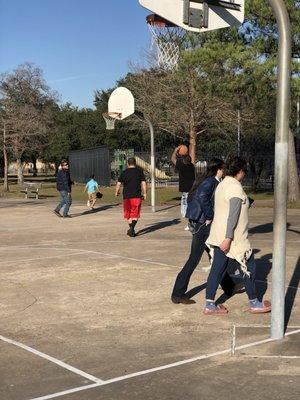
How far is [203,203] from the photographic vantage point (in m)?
6.57

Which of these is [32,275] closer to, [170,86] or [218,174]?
[218,174]

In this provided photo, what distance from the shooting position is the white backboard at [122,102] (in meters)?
21.6

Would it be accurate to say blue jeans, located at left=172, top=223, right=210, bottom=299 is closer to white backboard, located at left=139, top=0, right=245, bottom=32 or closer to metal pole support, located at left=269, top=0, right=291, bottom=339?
metal pole support, located at left=269, top=0, right=291, bottom=339

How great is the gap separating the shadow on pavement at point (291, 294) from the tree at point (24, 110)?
35.3 meters

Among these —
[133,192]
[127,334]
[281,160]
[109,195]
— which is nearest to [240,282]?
[127,334]

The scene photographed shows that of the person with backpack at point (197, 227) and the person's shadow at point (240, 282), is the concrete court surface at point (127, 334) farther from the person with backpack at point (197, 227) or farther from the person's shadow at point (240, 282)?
the person with backpack at point (197, 227)

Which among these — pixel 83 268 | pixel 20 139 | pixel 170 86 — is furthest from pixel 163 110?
pixel 83 268

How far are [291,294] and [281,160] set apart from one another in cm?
255

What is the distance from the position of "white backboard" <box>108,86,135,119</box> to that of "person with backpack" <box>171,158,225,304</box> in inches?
599

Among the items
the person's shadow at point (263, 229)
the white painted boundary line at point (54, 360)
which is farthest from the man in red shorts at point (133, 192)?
the white painted boundary line at point (54, 360)

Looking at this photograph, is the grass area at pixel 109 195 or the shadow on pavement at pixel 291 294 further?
the grass area at pixel 109 195

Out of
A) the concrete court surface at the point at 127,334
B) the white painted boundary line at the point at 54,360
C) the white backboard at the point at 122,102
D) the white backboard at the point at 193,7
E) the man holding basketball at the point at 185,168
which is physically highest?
the white backboard at the point at 122,102

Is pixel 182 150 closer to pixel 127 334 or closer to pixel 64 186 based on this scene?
pixel 64 186

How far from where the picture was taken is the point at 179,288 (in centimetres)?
662
